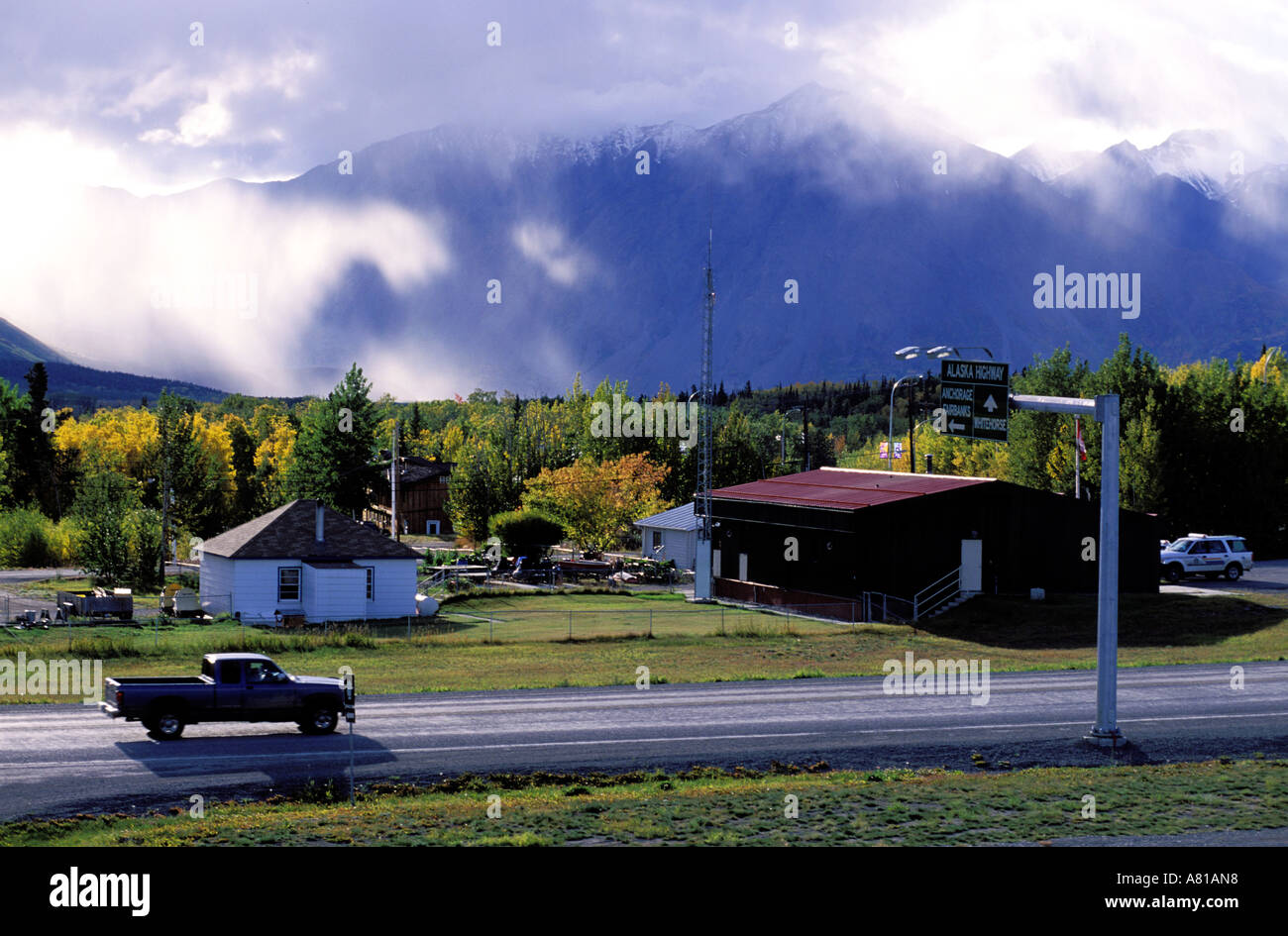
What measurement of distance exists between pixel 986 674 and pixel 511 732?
17.6 meters

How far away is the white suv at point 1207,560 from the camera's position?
206 feet

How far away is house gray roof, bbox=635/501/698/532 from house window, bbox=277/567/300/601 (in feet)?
103

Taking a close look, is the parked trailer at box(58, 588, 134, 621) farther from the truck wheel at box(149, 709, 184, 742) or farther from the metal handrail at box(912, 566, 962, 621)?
the metal handrail at box(912, 566, 962, 621)

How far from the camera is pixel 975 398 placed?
24000 mm

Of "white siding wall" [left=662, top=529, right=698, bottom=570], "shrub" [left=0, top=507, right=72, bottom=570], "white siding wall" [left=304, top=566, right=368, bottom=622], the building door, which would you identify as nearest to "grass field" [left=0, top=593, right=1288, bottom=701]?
the building door

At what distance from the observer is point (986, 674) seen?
36.4m

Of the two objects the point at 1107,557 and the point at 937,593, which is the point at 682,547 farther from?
the point at 1107,557

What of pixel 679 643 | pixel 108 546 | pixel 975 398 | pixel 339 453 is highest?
pixel 339 453

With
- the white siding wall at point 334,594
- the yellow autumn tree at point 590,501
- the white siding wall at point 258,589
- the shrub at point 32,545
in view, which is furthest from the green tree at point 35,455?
the white siding wall at point 334,594

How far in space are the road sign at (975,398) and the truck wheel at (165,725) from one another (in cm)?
1707

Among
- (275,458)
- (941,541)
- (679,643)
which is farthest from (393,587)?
(275,458)

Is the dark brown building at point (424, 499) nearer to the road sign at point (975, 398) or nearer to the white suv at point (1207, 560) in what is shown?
the white suv at point (1207, 560)

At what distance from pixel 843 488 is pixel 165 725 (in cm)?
4190
